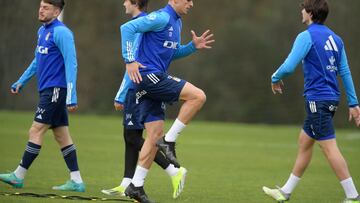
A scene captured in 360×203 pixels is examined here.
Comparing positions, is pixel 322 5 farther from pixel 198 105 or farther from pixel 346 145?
pixel 346 145

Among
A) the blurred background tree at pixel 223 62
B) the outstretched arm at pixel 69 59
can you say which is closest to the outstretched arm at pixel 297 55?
the outstretched arm at pixel 69 59

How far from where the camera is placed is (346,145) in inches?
755

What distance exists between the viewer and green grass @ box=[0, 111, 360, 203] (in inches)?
371

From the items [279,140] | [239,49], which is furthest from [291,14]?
[279,140]

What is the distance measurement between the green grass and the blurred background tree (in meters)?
4.80

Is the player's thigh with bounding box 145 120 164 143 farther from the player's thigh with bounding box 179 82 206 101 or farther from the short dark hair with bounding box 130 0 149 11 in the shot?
the short dark hair with bounding box 130 0 149 11

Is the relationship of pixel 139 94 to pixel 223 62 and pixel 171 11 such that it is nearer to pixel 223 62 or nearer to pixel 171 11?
pixel 171 11

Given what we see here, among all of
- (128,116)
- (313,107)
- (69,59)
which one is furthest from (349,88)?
(69,59)

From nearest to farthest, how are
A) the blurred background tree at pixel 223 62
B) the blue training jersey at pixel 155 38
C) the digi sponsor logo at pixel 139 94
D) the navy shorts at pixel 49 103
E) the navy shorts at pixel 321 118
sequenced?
A: the blue training jersey at pixel 155 38
the navy shorts at pixel 321 118
the digi sponsor logo at pixel 139 94
the navy shorts at pixel 49 103
the blurred background tree at pixel 223 62

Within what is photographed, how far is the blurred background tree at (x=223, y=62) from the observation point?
89.5 ft

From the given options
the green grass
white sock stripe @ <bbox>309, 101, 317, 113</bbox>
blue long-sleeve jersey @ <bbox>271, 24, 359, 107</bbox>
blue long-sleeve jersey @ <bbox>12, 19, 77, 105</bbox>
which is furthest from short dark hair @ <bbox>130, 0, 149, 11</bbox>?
white sock stripe @ <bbox>309, 101, 317, 113</bbox>

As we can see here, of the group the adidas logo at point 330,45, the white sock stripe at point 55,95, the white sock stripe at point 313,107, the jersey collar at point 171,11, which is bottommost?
the white sock stripe at point 55,95

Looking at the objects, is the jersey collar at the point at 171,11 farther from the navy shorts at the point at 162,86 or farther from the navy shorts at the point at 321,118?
the navy shorts at the point at 321,118

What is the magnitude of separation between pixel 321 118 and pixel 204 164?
231 inches
